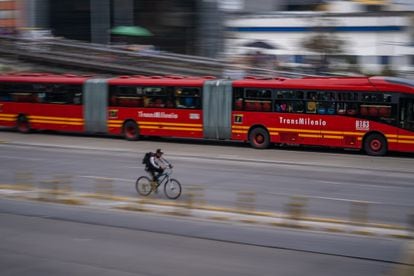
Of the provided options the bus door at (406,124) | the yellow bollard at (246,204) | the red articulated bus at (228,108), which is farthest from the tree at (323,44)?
the yellow bollard at (246,204)

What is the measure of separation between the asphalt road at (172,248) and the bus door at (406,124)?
14708 mm

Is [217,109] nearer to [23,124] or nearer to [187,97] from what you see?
[187,97]

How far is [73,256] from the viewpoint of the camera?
371 inches

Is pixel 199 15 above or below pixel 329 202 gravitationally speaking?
above

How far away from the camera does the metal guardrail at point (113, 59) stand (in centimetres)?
4122

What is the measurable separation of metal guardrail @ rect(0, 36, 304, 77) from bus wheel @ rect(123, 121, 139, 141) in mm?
9746

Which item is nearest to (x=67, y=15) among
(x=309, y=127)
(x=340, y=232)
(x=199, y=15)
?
(x=199, y=15)

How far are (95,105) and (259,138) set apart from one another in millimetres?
8676

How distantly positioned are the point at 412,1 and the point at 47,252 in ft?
177

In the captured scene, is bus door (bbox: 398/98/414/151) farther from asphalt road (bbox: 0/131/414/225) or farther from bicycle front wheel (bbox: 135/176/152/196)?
bicycle front wheel (bbox: 135/176/152/196)

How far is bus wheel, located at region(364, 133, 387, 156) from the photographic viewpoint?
84.2ft

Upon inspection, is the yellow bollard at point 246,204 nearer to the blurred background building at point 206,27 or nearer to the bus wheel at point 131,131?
the bus wheel at point 131,131

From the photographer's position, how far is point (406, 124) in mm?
25281

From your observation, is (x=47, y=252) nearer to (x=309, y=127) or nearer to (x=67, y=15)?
(x=309, y=127)
